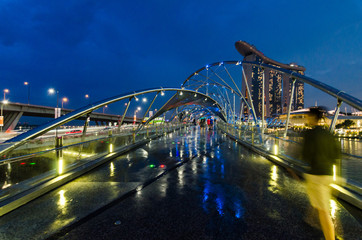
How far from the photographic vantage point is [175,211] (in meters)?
3.65

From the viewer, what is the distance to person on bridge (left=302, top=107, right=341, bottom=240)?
4.08 m

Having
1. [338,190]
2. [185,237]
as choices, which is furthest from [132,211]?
[338,190]

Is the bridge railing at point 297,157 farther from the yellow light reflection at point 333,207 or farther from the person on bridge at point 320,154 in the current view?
the yellow light reflection at point 333,207

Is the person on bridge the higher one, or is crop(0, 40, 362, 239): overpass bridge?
the person on bridge

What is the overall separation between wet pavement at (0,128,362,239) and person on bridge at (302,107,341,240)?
0.24 meters

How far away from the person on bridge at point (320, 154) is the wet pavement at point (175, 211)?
0.24m

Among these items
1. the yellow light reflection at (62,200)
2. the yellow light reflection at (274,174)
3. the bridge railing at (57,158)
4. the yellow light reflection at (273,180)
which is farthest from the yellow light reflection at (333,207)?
the bridge railing at (57,158)

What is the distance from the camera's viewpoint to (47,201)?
4.19 m

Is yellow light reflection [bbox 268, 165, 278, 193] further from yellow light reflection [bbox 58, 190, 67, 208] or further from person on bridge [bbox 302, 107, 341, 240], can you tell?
yellow light reflection [bbox 58, 190, 67, 208]

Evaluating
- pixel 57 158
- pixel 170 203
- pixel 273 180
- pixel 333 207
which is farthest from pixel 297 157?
pixel 57 158

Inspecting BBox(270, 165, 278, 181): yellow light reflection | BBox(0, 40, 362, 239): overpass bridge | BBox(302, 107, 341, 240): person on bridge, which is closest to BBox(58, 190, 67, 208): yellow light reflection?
BBox(0, 40, 362, 239): overpass bridge

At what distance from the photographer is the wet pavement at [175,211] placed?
117 inches

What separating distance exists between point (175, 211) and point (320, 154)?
3.55 meters

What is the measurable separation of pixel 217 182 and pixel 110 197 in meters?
2.97
